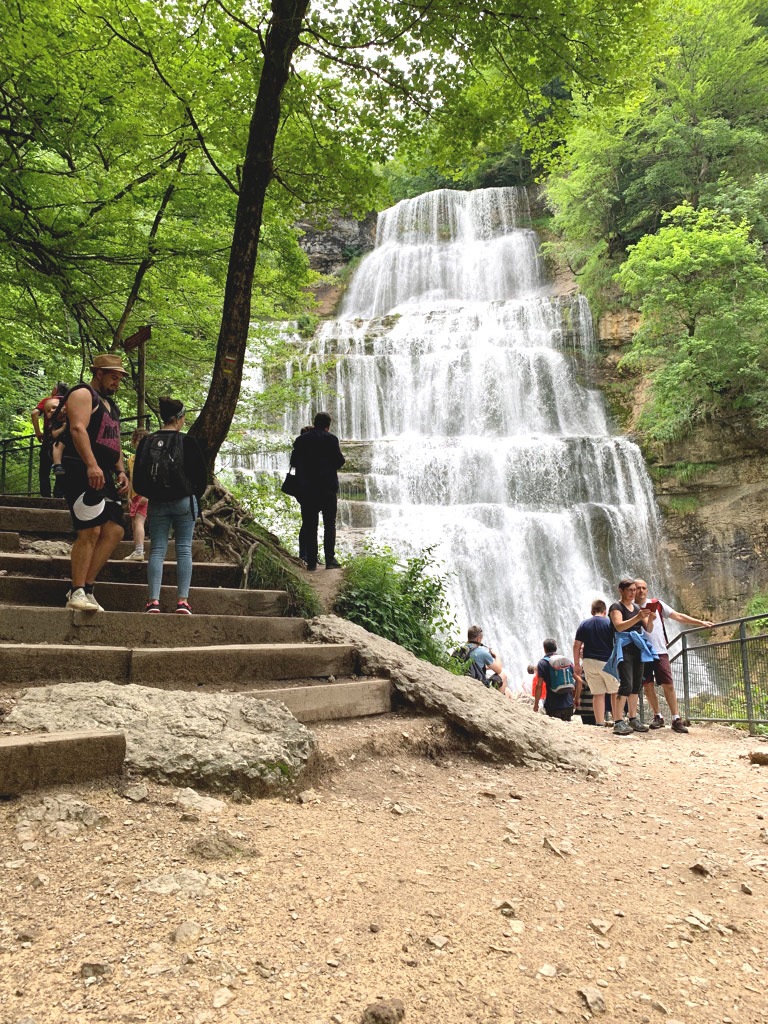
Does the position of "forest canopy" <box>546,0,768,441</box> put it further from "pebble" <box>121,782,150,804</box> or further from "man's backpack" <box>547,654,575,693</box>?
"pebble" <box>121,782,150,804</box>

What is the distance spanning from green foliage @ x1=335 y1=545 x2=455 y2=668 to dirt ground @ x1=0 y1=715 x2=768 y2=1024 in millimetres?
2502

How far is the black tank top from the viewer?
164 inches

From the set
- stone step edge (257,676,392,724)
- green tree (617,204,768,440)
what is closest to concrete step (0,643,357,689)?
stone step edge (257,676,392,724)

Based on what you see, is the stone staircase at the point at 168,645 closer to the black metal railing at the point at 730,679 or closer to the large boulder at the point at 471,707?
the large boulder at the point at 471,707

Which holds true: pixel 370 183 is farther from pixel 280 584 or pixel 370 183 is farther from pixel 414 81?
pixel 280 584

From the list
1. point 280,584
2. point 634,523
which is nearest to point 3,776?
point 280,584

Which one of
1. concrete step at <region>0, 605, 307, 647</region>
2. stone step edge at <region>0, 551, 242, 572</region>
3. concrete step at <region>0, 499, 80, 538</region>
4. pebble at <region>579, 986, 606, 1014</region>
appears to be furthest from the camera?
concrete step at <region>0, 499, 80, 538</region>

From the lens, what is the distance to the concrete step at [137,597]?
14.6ft

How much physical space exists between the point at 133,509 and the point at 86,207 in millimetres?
3894

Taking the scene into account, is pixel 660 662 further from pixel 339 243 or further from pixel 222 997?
pixel 339 243

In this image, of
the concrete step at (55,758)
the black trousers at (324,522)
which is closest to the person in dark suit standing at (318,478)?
the black trousers at (324,522)

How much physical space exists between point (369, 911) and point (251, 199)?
5591mm

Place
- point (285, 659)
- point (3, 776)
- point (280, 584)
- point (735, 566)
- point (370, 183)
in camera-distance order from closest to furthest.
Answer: point (3, 776), point (285, 659), point (280, 584), point (370, 183), point (735, 566)

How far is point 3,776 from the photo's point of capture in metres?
2.39
